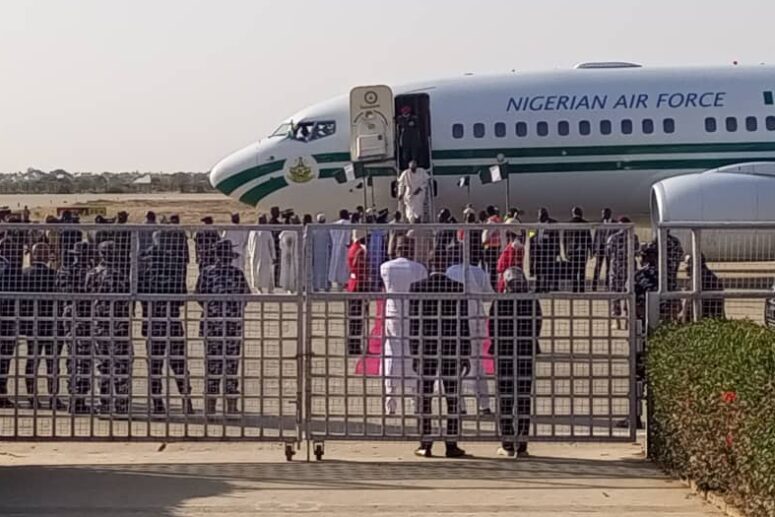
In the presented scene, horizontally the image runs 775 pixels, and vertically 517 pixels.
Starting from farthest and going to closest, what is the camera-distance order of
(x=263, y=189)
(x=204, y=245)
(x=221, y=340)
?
(x=263, y=189) < (x=204, y=245) < (x=221, y=340)

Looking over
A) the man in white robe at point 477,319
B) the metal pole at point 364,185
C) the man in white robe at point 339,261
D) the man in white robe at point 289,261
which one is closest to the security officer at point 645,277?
the man in white robe at point 477,319

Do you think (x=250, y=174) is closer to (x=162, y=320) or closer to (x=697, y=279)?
(x=162, y=320)

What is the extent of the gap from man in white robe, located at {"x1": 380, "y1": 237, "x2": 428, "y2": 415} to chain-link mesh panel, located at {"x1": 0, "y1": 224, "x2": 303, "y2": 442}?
0.64m

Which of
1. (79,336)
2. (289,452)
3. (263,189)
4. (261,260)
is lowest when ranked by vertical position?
(289,452)

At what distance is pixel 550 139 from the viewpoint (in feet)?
90.8

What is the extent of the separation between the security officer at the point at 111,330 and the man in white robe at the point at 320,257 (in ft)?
4.47

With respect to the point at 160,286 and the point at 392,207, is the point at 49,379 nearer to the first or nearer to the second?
the point at 160,286

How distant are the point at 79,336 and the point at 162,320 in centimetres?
62

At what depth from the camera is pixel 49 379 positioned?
10.6 meters

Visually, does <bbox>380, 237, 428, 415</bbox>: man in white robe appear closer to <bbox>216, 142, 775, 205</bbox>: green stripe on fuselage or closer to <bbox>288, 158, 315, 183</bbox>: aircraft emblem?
<bbox>216, 142, 775, 205</bbox>: green stripe on fuselage

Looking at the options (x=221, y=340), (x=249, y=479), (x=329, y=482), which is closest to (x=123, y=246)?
(x=221, y=340)

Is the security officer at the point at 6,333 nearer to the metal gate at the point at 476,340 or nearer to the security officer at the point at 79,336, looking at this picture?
the security officer at the point at 79,336

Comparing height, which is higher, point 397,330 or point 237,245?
point 237,245

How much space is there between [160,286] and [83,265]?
24.1 inches
